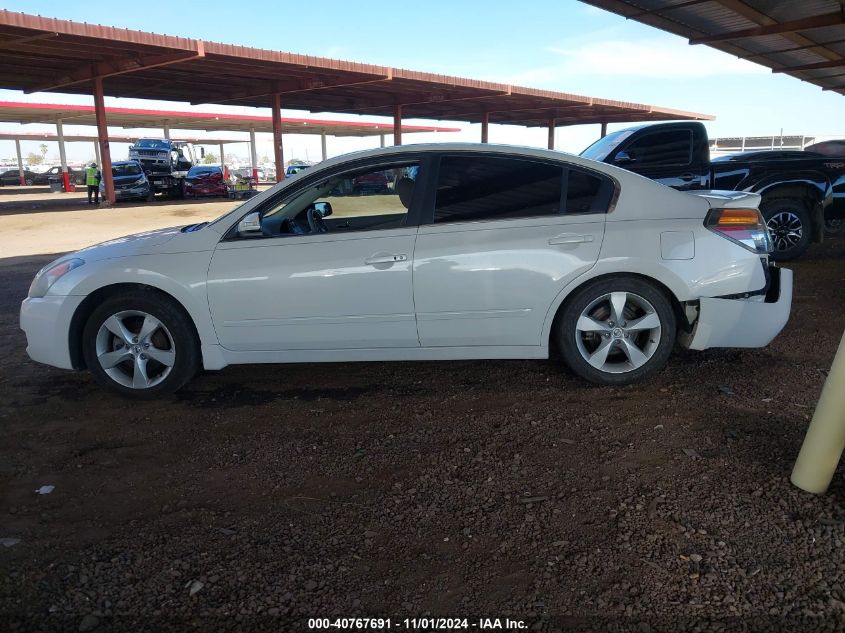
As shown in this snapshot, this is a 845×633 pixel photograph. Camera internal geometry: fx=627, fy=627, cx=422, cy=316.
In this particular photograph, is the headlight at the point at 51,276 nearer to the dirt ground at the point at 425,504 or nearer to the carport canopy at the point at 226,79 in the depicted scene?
the dirt ground at the point at 425,504

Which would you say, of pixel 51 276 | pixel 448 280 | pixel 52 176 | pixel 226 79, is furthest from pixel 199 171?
pixel 52 176

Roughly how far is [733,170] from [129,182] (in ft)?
79.5

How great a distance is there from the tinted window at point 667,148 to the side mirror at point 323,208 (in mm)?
5534

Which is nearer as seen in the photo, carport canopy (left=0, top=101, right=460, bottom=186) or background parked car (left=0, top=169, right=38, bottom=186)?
carport canopy (left=0, top=101, right=460, bottom=186)

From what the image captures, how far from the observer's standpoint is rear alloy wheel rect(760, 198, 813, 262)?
341 inches

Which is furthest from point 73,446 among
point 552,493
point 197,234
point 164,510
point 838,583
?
point 838,583

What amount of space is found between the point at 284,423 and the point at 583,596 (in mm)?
2214

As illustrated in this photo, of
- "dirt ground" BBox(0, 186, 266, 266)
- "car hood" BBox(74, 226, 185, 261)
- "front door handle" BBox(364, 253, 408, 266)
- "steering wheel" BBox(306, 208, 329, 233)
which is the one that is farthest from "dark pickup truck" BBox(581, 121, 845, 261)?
"dirt ground" BBox(0, 186, 266, 266)

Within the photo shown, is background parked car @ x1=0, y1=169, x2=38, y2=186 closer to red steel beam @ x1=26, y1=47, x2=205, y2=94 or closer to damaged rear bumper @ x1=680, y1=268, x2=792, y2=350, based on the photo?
red steel beam @ x1=26, y1=47, x2=205, y2=94

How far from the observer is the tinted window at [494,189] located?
13.6 feet

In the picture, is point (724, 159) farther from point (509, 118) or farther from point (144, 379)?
point (509, 118)

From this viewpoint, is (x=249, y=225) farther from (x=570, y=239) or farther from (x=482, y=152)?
(x=570, y=239)

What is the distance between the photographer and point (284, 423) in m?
3.91

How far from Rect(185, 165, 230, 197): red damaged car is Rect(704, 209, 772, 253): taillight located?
27219mm
